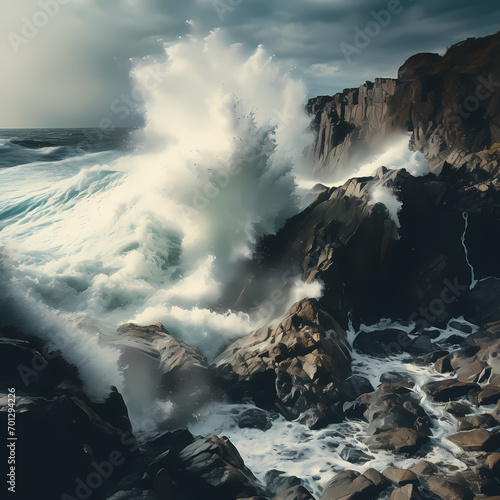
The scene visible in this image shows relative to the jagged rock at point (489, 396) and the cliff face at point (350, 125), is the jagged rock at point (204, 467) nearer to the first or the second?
the jagged rock at point (489, 396)

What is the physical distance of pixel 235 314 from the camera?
673 inches

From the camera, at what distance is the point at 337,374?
12336 millimetres

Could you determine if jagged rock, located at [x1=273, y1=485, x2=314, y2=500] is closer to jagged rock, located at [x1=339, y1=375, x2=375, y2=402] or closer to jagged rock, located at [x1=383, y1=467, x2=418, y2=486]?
jagged rock, located at [x1=383, y1=467, x2=418, y2=486]

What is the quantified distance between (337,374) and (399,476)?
4.37 m

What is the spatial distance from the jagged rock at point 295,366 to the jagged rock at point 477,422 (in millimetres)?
3572

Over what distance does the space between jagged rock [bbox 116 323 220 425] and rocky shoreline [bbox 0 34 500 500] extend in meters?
0.05

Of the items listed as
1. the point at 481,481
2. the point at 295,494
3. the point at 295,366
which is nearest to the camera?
the point at 295,494

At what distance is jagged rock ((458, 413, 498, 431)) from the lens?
974 cm

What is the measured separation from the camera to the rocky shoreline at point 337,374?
292 inches

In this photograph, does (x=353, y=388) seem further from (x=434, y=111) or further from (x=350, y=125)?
(x=350, y=125)

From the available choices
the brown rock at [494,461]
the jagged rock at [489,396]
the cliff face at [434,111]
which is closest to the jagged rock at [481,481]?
the brown rock at [494,461]

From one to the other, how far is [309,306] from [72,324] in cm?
878

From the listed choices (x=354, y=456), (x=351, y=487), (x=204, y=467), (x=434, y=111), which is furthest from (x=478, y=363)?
(x=434, y=111)

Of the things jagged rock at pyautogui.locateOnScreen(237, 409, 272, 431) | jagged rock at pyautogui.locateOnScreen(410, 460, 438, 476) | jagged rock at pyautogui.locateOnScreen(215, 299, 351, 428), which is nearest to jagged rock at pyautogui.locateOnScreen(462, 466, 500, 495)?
jagged rock at pyautogui.locateOnScreen(410, 460, 438, 476)
